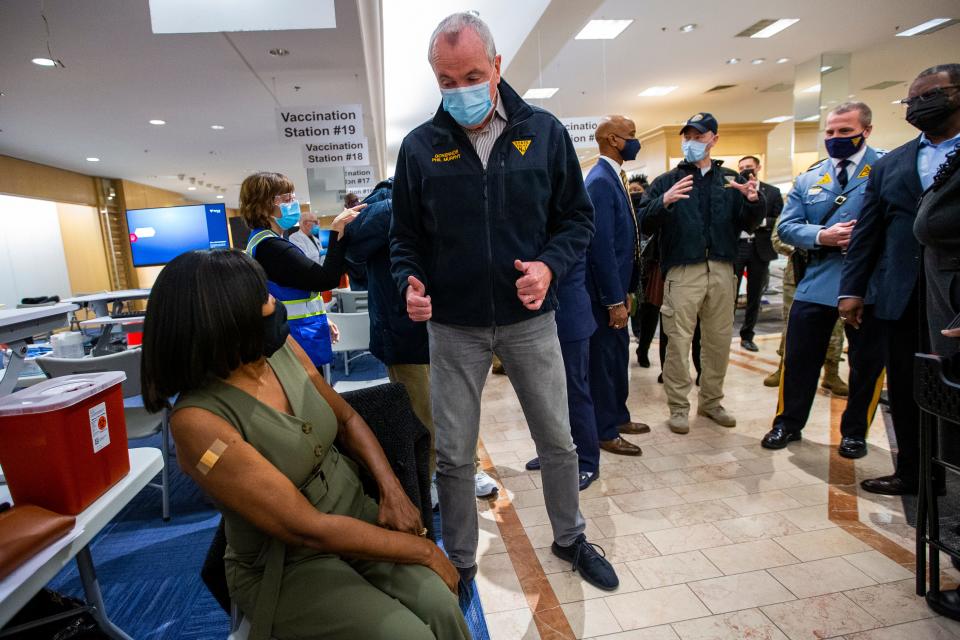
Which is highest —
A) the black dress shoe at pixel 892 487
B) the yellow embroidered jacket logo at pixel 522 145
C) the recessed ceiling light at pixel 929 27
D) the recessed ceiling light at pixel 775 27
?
the recessed ceiling light at pixel 775 27

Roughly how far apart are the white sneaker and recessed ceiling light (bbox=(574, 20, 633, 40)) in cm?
554

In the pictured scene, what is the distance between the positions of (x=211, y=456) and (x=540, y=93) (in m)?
9.26

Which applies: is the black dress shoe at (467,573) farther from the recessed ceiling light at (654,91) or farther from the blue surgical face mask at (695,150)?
the recessed ceiling light at (654,91)

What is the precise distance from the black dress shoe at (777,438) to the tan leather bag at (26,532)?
3005 millimetres

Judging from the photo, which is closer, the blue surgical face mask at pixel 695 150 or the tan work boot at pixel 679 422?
the blue surgical face mask at pixel 695 150

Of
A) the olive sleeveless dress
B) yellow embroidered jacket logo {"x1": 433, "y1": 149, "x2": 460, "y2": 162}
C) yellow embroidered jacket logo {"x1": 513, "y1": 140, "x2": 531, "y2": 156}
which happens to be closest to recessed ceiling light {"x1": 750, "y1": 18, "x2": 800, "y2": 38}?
yellow embroidered jacket logo {"x1": 513, "y1": 140, "x2": 531, "y2": 156}

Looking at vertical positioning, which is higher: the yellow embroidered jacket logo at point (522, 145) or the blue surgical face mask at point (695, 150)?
the blue surgical face mask at point (695, 150)

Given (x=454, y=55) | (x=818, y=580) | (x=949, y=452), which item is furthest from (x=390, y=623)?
(x=949, y=452)

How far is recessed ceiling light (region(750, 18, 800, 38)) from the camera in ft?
20.6

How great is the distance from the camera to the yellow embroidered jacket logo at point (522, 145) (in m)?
1.51

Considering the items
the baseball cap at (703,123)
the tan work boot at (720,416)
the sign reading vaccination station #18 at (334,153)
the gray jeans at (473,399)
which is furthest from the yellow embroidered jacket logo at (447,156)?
the sign reading vaccination station #18 at (334,153)

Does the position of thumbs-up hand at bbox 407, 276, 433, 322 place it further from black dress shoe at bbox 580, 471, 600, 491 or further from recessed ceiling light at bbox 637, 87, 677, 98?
recessed ceiling light at bbox 637, 87, 677, 98

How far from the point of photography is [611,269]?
242cm

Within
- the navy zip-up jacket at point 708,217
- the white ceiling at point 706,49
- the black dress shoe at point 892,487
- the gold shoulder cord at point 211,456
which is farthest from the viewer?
the white ceiling at point 706,49
